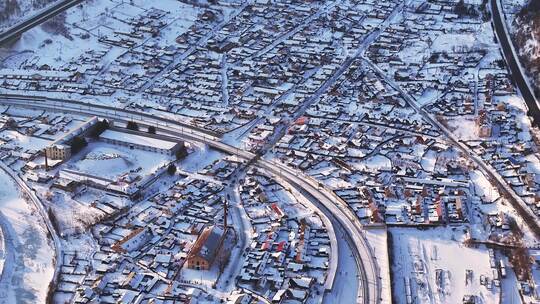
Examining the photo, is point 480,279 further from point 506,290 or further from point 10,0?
point 10,0

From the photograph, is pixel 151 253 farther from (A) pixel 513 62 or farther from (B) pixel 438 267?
(A) pixel 513 62

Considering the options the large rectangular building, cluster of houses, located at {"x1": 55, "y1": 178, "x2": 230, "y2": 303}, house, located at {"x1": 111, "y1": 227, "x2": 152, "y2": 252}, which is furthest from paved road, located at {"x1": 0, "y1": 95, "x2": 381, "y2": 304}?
house, located at {"x1": 111, "y1": 227, "x2": 152, "y2": 252}

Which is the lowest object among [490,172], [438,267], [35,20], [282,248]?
[438,267]

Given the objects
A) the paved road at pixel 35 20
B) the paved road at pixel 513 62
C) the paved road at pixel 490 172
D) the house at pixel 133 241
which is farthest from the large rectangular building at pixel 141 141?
the paved road at pixel 513 62

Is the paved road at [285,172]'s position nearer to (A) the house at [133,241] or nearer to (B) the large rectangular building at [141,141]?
(B) the large rectangular building at [141,141]

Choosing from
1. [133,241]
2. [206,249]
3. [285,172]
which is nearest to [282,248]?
[206,249]

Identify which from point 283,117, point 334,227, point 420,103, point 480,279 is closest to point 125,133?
point 283,117

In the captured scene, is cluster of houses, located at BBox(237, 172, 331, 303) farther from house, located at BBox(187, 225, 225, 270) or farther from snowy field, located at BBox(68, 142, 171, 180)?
snowy field, located at BBox(68, 142, 171, 180)
